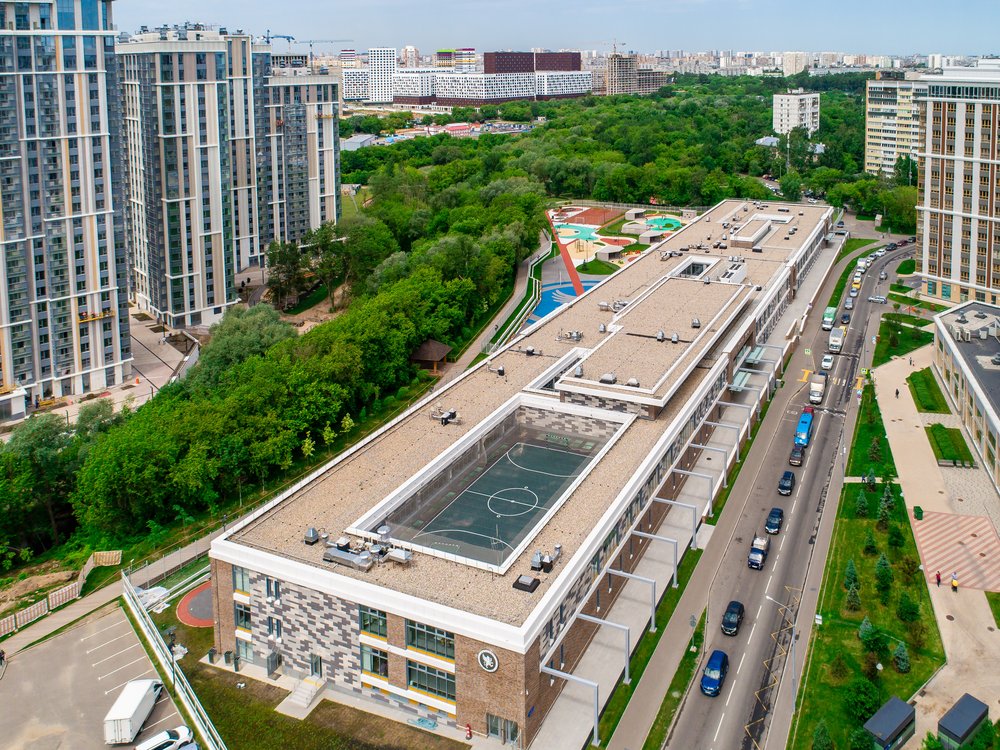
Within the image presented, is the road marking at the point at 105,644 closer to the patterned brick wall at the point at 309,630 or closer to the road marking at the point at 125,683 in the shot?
the road marking at the point at 125,683

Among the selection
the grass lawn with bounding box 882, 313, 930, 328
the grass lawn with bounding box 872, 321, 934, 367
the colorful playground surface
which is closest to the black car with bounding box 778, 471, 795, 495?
the grass lawn with bounding box 872, 321, 934, 367

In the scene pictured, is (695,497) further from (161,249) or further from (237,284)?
(237,284)

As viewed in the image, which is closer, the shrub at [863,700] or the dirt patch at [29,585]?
the shrub at [863,700]

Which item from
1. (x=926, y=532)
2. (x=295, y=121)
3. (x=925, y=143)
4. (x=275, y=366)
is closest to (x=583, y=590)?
(x=926, y=532)

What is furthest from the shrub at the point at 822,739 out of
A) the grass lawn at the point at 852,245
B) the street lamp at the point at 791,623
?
the grass lawn at the point at 852,245

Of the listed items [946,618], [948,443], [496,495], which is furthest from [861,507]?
[496,495]
